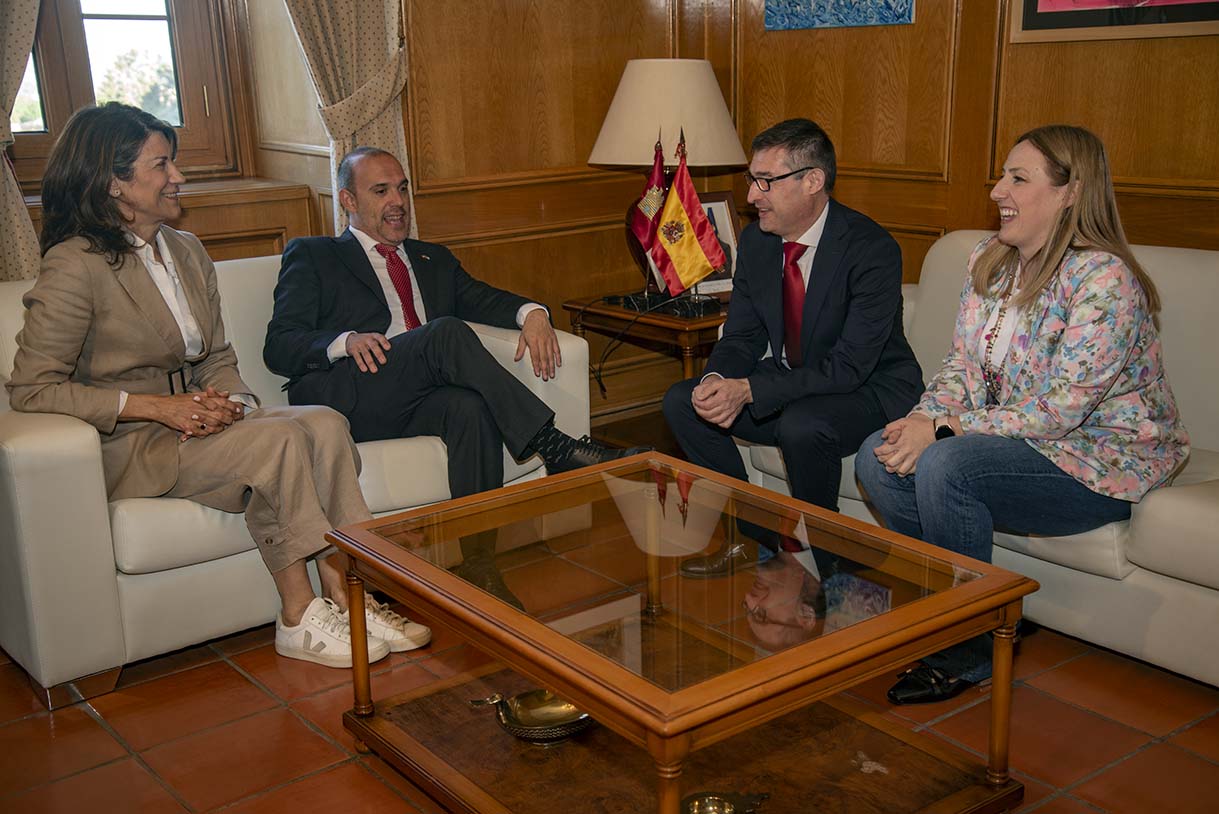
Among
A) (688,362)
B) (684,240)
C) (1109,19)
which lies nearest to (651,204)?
(684,240)

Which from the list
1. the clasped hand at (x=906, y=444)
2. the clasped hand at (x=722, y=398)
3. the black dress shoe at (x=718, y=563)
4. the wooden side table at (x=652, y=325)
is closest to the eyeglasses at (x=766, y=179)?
the clasped hand at (x=722, y=398)

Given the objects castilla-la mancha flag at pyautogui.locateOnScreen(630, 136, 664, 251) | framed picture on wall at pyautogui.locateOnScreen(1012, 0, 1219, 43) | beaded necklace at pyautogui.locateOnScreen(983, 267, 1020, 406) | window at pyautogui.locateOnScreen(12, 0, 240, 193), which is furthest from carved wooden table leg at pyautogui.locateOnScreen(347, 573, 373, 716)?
framed picture on wall at pyautogui.locateOnScreen(1012, 0, 1219, 43)

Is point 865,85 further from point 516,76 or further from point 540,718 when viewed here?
point 540,718

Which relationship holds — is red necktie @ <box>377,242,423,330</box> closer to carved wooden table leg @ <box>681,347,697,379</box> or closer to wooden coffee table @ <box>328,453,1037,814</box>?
carved wooden table leg @ <box>681,347,697,379</box>

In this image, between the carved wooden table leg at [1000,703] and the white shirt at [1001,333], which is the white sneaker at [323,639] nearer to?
the carved wooden table leg at [1000,703]

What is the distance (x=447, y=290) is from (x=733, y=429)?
36.7 inches

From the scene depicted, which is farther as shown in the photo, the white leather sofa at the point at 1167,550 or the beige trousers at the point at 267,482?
the beige trousers at the point at 267,482

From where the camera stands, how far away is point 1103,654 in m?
2.69

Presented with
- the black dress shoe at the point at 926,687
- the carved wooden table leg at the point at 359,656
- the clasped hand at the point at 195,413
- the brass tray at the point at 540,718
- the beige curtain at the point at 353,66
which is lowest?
the black dress shoe at the point at 926,687

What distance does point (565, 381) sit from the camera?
3.23m

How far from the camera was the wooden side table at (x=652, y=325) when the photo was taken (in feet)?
11.9

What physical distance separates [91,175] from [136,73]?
51.6 inches

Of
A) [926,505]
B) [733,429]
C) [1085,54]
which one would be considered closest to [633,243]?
[733,429]

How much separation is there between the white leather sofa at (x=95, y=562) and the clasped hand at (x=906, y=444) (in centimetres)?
118
